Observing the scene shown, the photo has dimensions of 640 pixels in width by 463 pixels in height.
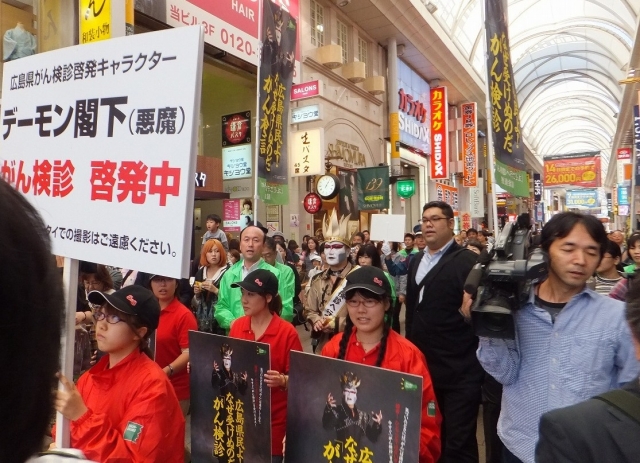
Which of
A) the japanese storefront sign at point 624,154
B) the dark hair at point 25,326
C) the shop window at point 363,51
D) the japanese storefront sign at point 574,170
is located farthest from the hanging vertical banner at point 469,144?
the dark hair at point 25,326

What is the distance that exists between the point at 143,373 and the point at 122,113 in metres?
1.05

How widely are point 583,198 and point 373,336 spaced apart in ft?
141

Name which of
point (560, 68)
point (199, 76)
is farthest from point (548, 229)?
point (560, 68)

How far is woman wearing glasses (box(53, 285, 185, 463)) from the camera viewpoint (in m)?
1.66

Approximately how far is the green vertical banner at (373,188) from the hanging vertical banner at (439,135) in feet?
24.3

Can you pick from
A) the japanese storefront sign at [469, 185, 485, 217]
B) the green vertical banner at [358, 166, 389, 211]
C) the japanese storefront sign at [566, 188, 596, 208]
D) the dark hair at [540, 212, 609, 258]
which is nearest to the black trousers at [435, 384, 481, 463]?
the dark hair at [540, 212, 609, 258]

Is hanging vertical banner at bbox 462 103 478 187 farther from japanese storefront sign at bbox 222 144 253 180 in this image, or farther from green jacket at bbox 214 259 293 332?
green jacket at bbox 214 259 293 332

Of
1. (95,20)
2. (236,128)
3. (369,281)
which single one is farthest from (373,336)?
(236,128)

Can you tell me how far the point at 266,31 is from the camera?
602 cm

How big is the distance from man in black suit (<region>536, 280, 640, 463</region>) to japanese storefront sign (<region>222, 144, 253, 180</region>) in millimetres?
12030

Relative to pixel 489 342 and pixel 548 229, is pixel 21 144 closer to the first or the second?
pixel 489 342

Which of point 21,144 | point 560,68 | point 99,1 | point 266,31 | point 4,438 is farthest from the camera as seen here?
point 560,68

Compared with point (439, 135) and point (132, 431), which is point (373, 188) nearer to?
point (439, 135)

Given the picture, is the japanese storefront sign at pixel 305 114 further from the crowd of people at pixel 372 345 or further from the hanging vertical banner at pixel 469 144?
the hanging vertical banner at pixel 469 144
